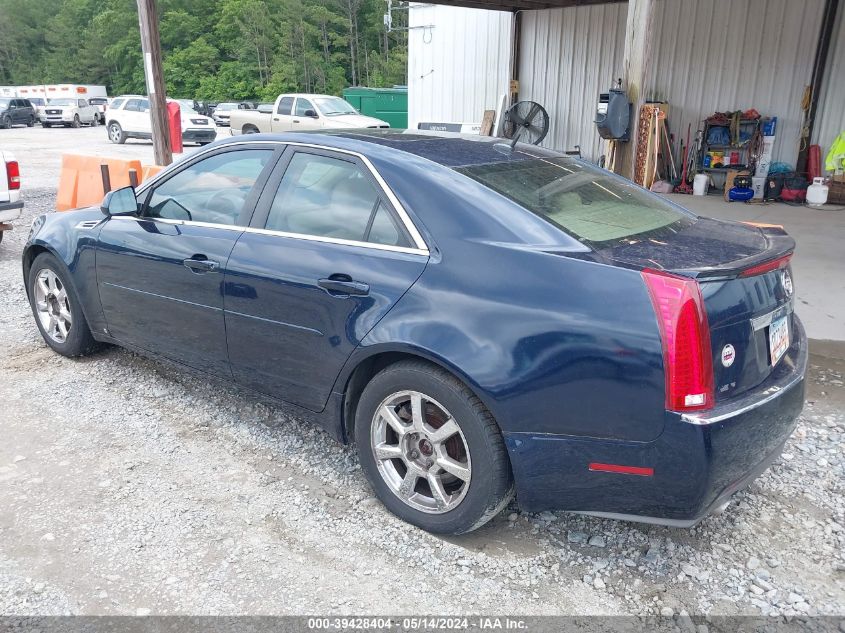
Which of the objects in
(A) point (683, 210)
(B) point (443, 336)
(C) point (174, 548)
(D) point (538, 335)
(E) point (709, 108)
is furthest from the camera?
(E) point (709, 108)

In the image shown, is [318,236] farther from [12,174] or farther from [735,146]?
[735,146]

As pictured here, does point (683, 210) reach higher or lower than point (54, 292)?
higher

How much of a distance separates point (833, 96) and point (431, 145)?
33.0 ft

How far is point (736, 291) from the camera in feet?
7.93

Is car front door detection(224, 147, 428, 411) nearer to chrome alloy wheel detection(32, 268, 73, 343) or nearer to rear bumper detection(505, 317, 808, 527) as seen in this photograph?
rear bumper detection(505, 317, 808, 527)

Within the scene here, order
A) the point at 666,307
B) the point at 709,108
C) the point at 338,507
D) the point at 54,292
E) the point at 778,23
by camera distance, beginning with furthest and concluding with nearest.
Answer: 1. the point at 709,108
2. the point at 778,23
3. the point at 54,292
4. the point at 338,507
5. the point at 666,307

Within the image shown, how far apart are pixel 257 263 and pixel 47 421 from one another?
5.71 ft

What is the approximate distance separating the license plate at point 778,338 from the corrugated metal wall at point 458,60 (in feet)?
40.8

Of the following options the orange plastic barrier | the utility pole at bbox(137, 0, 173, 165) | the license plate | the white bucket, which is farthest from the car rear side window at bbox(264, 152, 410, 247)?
the white bucket

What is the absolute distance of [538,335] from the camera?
96.0 inches

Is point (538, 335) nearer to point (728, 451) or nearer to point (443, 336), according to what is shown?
point (443, 336)

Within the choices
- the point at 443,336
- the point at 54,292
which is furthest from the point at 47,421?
the point at 443,336

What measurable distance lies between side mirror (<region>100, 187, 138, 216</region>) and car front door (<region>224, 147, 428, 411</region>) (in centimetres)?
101

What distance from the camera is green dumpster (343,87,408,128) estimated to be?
2294 cm
